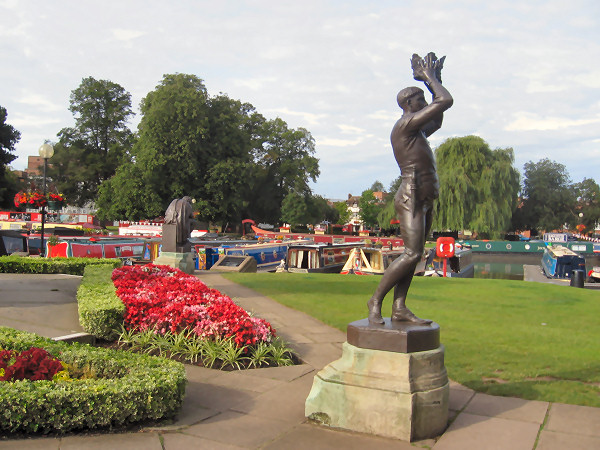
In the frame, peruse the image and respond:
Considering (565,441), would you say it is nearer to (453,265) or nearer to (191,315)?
(191,315)

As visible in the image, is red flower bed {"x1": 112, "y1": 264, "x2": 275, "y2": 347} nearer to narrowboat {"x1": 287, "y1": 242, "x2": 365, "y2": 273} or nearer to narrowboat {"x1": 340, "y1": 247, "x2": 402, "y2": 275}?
narrowboat {"x1": 340, "y1": 247, "x2": 402, "y2": 275}

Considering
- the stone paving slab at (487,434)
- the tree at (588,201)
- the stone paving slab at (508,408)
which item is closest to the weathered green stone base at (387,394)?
the stone paving slab at (487,434)

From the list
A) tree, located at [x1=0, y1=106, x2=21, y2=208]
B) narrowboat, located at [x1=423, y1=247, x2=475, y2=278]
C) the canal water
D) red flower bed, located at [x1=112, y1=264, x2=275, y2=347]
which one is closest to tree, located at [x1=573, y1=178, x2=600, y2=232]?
the canal water

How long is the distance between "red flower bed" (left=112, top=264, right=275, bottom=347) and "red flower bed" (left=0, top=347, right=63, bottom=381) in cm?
224

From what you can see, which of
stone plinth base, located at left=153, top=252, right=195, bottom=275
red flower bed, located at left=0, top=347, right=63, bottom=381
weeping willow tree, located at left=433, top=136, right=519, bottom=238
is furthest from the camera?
weeping willow tree, located at left=433, top=136, right=519, bottom=238

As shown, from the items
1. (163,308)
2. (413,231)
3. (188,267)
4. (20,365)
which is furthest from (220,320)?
(188,267)

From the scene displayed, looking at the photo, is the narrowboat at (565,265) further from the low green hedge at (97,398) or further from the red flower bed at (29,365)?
the red flower bed at (29,365)

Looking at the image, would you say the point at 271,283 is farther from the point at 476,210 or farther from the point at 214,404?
the point at 476,210

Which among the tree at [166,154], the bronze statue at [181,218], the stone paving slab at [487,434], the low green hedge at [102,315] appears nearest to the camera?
the stone paving slab at [487,434]

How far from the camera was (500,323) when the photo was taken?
9.25 meters

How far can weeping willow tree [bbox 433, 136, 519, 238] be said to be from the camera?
139 feet

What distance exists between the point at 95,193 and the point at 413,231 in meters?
60.9

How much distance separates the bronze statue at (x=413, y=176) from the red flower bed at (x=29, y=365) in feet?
9.13

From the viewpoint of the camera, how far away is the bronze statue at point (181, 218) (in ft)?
50.1
